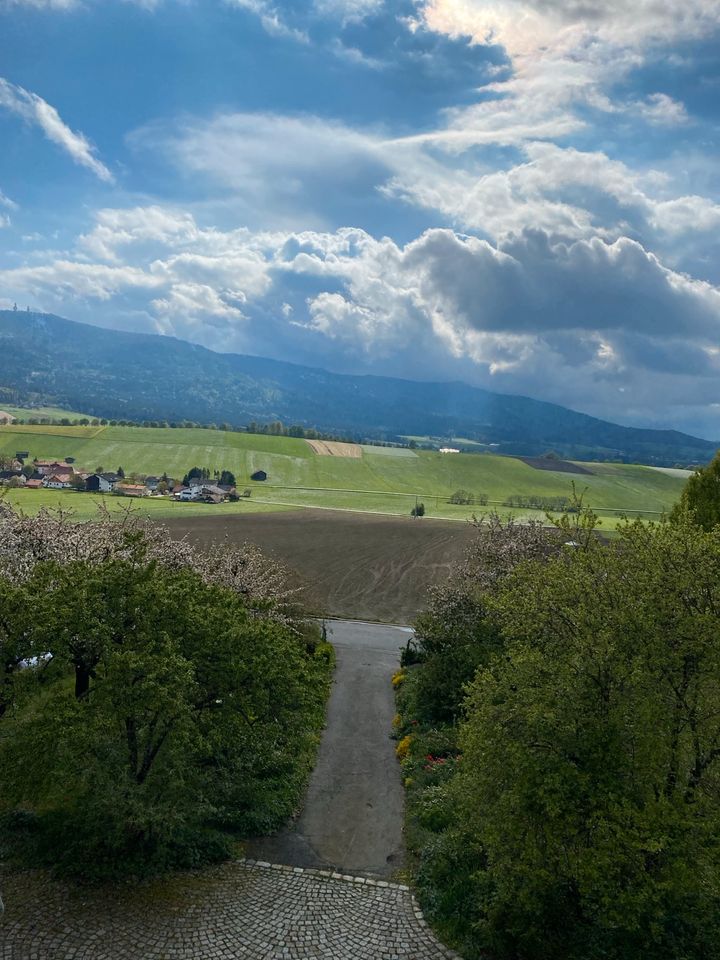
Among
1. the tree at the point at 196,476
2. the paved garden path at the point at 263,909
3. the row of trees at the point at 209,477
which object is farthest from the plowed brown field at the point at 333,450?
the paved garden path at the point at 263,909

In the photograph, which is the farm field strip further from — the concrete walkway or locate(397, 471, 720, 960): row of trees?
locate(397, 471, 720, 960): row of trees

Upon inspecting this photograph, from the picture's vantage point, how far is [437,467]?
180 metres

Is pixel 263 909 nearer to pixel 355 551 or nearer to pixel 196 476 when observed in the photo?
pixel 355 551

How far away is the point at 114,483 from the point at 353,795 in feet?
360

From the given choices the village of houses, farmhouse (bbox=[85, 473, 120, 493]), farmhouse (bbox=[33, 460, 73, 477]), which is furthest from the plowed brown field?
farmhouse (bbox=[33, 460, 73, 477])

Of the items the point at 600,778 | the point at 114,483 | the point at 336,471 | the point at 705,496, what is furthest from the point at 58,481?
the point at 600,778

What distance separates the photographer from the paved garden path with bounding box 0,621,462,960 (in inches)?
625

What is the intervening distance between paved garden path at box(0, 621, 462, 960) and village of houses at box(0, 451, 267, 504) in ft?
306

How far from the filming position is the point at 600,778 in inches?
596

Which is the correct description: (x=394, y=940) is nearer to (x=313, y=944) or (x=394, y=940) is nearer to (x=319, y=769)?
(x=313, y=944)

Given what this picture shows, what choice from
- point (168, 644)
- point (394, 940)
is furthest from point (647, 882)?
point (168, 644)

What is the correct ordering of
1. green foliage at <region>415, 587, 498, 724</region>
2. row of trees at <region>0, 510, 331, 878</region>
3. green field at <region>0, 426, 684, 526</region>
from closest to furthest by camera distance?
row of trees at <region>0, 510, 331, 878</region>, green foliage at <region>415, 587, 498, 724</region>, green field at <region>0, 426, 684, 526</region>

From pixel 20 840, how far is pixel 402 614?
40.7 meters

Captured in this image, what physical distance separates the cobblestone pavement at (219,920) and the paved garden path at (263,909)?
3cm
